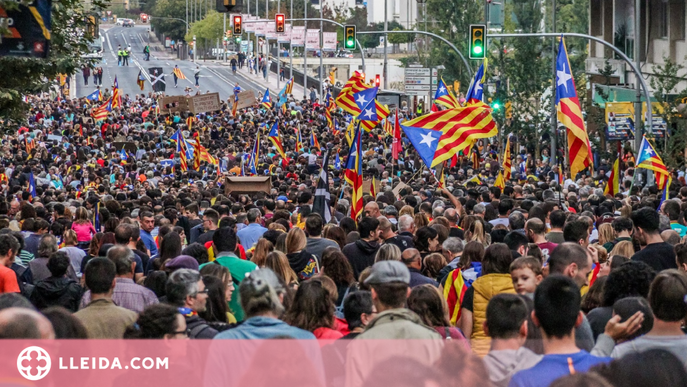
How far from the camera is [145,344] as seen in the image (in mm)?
5676

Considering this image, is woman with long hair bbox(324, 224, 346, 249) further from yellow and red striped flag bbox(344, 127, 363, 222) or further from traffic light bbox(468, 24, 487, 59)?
traffic light bbox(468, 24, 487, 59)

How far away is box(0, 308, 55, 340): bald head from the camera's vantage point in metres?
4.82

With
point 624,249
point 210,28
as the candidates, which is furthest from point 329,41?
point 624,249

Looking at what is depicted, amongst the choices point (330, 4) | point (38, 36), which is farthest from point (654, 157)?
point (330, 4)

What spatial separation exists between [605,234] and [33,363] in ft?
24.6

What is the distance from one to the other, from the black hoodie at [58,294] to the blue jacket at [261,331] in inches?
128

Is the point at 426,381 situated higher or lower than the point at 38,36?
lower

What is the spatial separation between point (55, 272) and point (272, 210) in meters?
6.63

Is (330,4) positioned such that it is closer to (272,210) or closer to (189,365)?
(272,210)

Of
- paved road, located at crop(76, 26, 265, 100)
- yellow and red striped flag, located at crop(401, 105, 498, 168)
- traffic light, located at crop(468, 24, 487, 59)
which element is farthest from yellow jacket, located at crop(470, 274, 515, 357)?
paved road, located at crop(76, 26, 265, 100)

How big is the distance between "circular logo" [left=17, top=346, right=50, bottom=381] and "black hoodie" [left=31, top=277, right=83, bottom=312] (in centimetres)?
355

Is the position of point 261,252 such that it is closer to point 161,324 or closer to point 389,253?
point 389,253

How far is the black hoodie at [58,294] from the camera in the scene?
337 inches

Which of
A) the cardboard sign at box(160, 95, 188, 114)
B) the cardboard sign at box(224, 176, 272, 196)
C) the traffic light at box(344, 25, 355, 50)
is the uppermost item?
the traffic light at box(344, 25, 355, 50)
